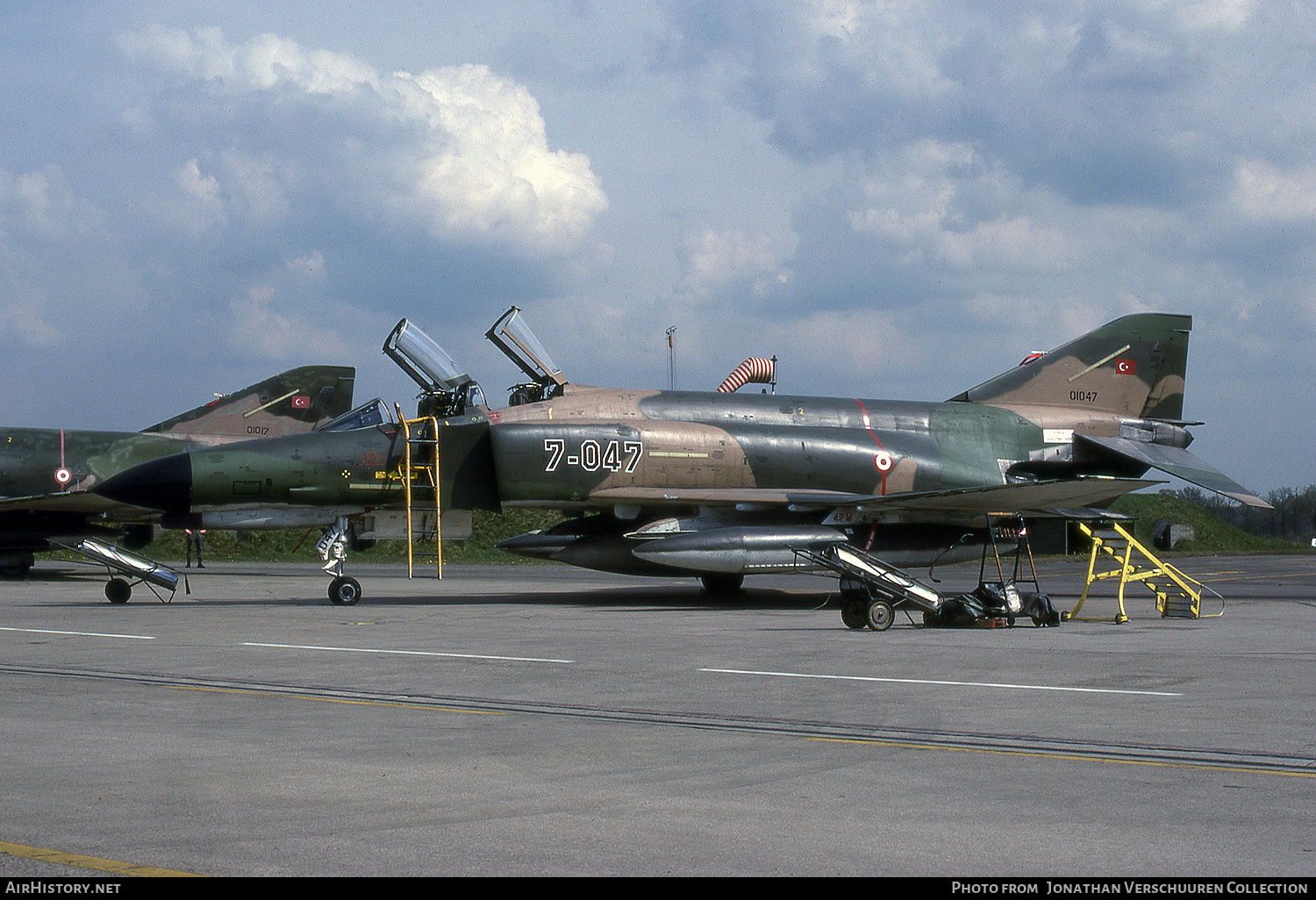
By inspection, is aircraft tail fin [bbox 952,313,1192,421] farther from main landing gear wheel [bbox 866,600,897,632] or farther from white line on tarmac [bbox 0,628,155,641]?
white line on tarmac [bbox 0,628,155,641]

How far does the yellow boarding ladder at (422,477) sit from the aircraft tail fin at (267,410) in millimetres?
13313

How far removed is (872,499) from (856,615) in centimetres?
489

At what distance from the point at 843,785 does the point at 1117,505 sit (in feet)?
145

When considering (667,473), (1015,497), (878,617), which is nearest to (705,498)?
(667,473)

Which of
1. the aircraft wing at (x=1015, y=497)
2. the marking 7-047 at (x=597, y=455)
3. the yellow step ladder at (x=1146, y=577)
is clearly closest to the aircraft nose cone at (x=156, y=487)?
the marking 7-047 at (x=597, y=455)

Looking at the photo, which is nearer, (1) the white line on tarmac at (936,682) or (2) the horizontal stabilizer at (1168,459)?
(1) the white line on tarmac at (936,682)

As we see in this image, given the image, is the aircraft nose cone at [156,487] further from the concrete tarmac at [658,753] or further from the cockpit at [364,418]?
the concrete tarmac at [658,753]

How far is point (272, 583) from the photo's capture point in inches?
970

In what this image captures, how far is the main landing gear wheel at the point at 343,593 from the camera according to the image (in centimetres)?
1667

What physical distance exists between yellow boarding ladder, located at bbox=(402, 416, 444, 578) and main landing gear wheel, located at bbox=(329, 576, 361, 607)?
3.57 feet

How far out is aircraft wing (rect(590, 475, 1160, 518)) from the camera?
674 inches

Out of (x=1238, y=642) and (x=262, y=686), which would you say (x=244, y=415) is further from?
(x=1238, y=642)

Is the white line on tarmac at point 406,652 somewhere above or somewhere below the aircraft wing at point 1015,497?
below

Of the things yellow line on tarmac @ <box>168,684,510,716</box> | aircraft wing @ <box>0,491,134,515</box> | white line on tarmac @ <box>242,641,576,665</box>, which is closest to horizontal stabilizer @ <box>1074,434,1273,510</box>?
white line on tarmac @ <box>242,641,576,665</box>
